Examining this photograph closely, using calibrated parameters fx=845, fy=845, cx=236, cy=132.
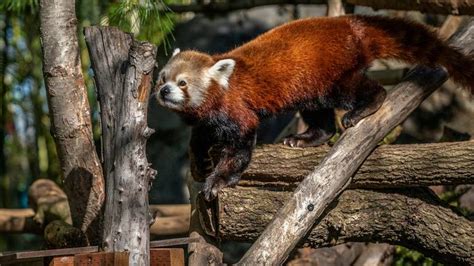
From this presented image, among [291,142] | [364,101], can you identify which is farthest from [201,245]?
[364,101]

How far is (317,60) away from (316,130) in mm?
500

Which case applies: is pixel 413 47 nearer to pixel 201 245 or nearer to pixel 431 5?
pixel 431 5

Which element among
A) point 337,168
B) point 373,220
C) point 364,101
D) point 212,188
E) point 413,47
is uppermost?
point 413,47

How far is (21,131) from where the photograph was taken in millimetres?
10859

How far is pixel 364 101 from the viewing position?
475 centimetres

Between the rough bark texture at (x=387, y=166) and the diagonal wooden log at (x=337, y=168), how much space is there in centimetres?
12

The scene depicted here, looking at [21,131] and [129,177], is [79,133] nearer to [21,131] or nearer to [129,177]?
[129,177]

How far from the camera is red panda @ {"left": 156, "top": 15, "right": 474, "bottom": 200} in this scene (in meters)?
4.63

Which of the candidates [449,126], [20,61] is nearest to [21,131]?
[20,61]

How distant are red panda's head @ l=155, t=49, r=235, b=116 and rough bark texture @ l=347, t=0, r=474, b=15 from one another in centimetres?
187

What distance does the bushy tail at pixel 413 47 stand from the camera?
4.77 m

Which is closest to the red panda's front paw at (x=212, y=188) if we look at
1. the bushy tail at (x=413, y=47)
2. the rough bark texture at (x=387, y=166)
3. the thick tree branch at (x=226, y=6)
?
the rough bark texture at (x=387, y=166)

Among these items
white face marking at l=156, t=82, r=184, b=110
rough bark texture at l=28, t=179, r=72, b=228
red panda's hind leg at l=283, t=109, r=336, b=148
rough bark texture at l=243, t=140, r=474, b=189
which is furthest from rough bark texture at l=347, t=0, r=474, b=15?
rough bark texture at l=28, t=179, r=72, b=228

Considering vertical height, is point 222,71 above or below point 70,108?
above
